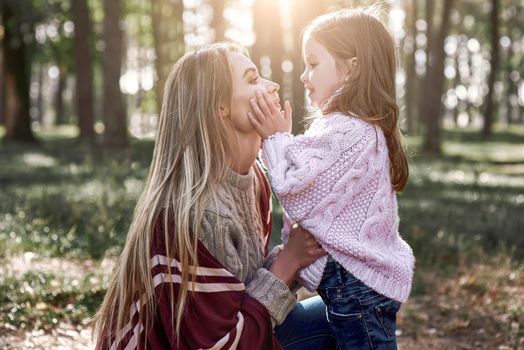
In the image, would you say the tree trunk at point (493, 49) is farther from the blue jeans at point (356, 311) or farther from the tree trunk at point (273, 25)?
the blue jeans at point (356, 311)

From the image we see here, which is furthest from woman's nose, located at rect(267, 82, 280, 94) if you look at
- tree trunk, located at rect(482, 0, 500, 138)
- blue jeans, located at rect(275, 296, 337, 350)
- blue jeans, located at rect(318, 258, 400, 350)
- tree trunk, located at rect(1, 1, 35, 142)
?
tree trunk, located at rect(482, 0, 500, 138)

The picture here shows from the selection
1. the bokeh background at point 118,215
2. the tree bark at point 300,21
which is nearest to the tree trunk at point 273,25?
the bokeh background at point 118,215

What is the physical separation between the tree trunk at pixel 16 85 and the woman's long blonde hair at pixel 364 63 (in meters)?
19.7

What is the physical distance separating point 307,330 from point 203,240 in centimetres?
78

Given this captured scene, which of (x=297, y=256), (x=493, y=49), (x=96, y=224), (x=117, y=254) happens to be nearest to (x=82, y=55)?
(x=96, y=224)

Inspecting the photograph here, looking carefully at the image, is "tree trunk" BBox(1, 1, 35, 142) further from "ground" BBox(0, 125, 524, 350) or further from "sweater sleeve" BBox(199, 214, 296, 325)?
"sweater sleeve" BBox(199, 214, 296, 325)

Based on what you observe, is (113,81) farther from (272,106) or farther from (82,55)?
(272,106)

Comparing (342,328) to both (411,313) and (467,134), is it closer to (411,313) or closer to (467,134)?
(411,313)

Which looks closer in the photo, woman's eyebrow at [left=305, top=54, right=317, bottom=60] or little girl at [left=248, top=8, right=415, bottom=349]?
little girl at [left=248, top=8, right=415, bottom=349]

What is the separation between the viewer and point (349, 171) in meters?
2.92

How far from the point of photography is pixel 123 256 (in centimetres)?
292

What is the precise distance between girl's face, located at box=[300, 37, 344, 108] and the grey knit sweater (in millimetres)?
462

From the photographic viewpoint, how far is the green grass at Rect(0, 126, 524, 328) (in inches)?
214

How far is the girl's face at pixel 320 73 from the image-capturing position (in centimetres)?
310
